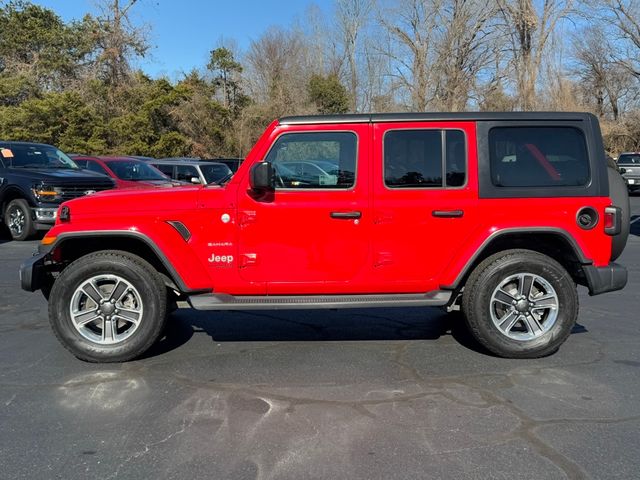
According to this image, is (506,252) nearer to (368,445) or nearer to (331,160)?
(331,160)

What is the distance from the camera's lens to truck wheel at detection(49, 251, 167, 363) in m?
4.43

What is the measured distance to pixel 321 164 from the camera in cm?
459

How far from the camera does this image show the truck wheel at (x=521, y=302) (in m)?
4.49

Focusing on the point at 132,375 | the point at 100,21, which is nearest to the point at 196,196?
the point at 132,375

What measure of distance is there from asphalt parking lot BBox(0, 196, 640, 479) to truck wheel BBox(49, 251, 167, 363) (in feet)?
0.61

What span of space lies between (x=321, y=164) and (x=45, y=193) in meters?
8.14

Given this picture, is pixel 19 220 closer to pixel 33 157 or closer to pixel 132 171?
pixel 33 157

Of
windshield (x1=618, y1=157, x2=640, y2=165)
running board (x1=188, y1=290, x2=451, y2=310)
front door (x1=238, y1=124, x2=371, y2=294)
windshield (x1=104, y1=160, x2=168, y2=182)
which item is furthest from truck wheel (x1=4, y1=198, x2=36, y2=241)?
windshield (x1=618, y1=157, x2=640, y2=165)

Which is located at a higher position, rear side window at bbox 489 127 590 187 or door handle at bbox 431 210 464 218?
rear side window at bbox 489 127 590 187

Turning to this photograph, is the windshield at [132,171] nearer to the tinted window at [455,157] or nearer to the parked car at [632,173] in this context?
the tinted window at [455,157]

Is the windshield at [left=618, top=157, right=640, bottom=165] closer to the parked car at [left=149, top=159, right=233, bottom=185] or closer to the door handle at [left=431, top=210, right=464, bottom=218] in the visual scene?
the parked car at [left=149, top=159, right=233, bottom=185]

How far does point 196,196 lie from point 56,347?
1.94 m

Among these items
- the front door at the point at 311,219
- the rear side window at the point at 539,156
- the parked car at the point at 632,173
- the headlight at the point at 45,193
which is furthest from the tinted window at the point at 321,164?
the parked car at the point at 632,173

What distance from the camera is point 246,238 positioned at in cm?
444
